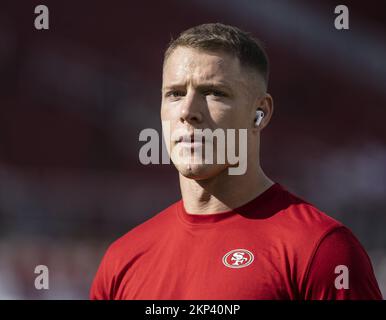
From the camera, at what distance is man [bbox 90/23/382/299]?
217 cm

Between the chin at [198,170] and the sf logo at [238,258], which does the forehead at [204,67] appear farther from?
the sf logo at [238,258]

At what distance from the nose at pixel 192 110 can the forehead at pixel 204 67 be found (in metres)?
0.06

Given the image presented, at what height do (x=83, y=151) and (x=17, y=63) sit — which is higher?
(x=17, y=63)

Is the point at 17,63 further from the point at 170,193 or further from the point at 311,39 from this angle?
the point at 311,39

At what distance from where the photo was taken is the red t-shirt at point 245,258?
2.15 m

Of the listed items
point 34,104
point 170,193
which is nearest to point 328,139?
point 170,193

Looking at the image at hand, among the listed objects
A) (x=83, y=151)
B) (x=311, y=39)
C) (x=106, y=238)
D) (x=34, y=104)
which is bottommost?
(x=106, y=238)

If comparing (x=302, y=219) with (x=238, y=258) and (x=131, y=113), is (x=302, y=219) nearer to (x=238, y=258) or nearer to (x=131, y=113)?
(x=238, y=258)

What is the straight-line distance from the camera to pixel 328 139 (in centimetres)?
650

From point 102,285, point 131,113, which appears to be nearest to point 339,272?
point 102,285

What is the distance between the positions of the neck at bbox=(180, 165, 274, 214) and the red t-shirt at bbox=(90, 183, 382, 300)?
24mm

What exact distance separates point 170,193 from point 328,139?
1462 millimetres

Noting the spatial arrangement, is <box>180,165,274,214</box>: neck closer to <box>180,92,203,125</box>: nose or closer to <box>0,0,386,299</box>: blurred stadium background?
<box>180,92,203,125</box>: nose

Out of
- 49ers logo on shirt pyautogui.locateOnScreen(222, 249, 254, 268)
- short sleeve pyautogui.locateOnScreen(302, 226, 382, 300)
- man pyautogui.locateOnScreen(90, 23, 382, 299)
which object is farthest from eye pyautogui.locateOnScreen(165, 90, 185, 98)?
short sleeve pyautogui.locateOnScreen(302, 226, 382, 300)
